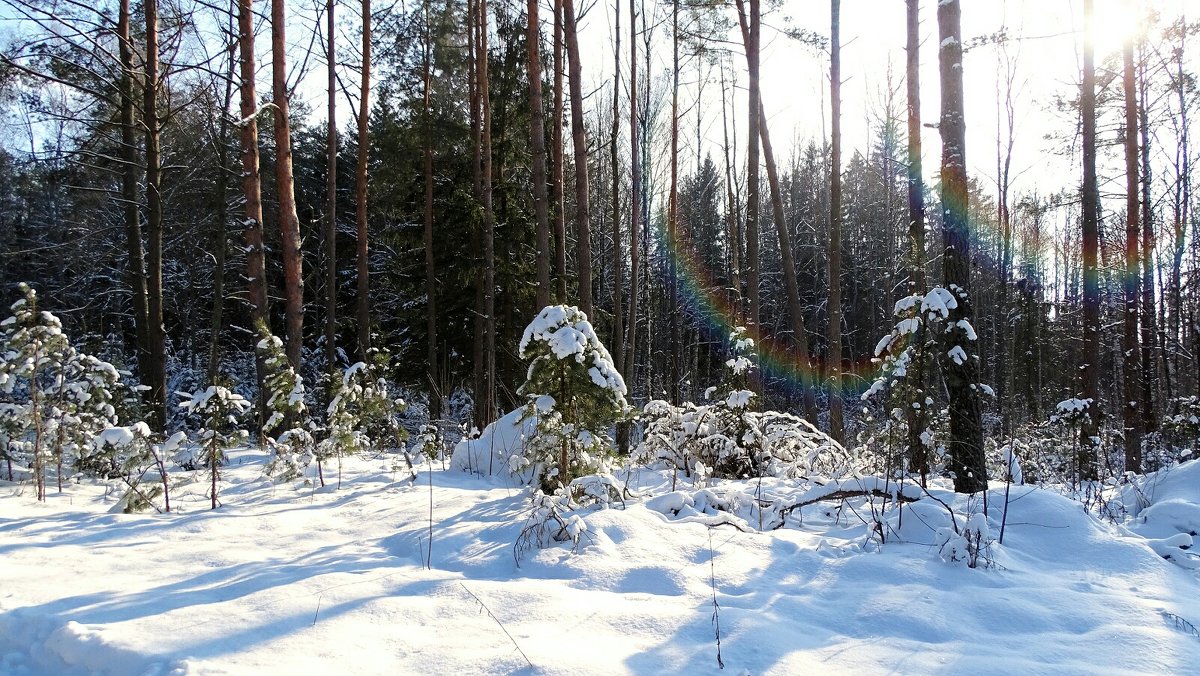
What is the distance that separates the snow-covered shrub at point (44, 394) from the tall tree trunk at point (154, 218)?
11.0 ft

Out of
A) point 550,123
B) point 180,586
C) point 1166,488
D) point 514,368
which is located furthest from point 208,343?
point 1166,488

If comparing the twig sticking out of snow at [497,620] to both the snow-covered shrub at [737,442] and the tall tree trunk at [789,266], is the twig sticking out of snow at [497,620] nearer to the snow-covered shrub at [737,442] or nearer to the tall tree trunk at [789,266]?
the snow-covered shrub at [737,442]

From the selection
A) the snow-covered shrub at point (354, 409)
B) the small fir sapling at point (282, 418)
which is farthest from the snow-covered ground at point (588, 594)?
the snow-covered shrub at point (354, 409)

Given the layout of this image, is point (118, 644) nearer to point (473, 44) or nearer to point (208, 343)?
point (473, 44)

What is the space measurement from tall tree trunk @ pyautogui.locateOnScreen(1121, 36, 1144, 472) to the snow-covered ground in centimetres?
712

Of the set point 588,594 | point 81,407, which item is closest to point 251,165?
point 81,407

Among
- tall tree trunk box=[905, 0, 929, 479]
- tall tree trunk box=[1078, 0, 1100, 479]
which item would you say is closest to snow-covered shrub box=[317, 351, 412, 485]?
tall tree trunk box=[905, 0, 929, 479]

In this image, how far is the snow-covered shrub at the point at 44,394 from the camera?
5.29m

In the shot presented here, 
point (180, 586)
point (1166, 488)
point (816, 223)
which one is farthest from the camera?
point (816, 223)

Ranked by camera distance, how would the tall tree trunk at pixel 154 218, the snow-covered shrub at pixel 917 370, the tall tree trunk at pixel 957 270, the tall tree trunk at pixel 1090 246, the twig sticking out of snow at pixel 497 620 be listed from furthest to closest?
the tall tree trunk at pixel 1090 246 < the tall tree trunk at pixel 154 218 < the tall tree trunk at pixel 957 270 < the snow-covered shrub at pixel 917 370 < the twig sticking out of snow at pixel 497 620

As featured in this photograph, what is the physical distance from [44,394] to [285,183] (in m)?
3.59

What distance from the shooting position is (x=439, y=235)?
1508 centimetres

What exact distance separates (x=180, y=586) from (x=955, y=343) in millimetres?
5626

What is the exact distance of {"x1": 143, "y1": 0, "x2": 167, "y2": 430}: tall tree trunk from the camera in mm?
9211
